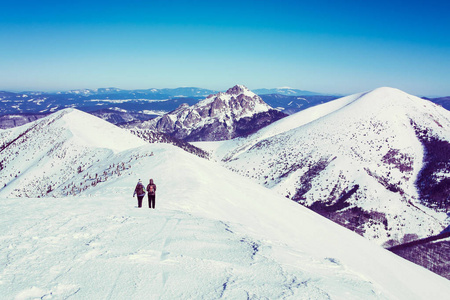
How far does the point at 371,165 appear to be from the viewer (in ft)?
266

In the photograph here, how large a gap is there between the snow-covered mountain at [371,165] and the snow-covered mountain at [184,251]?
3611cm

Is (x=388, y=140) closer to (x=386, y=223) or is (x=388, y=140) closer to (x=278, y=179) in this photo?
(x=278, y=179)

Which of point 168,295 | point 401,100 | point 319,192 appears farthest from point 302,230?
point 401,100

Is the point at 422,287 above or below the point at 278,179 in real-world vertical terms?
above

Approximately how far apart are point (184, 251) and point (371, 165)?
85.1 m

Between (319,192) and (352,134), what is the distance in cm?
4477

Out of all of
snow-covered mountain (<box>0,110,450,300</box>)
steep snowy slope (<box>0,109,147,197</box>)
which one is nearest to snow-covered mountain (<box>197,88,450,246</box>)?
snow-covered mountain (<box>0,110,450,300</box>)

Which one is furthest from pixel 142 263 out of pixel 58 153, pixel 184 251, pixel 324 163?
pixel 324 163

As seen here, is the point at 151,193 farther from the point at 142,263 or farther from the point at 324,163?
the point at 324,163

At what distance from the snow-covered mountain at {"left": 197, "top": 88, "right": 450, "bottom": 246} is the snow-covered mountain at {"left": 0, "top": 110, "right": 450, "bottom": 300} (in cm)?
3611

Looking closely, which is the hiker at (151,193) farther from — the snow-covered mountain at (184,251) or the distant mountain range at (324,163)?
the distant mountain range at (324,163)

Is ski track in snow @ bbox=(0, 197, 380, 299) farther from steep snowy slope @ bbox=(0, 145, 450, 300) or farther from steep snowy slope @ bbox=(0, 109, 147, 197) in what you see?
steep snowy slope @ bbox=(0, 109, 147, 197)

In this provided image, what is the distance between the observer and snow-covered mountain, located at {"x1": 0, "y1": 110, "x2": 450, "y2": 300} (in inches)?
274

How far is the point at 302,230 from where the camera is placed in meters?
21.0
